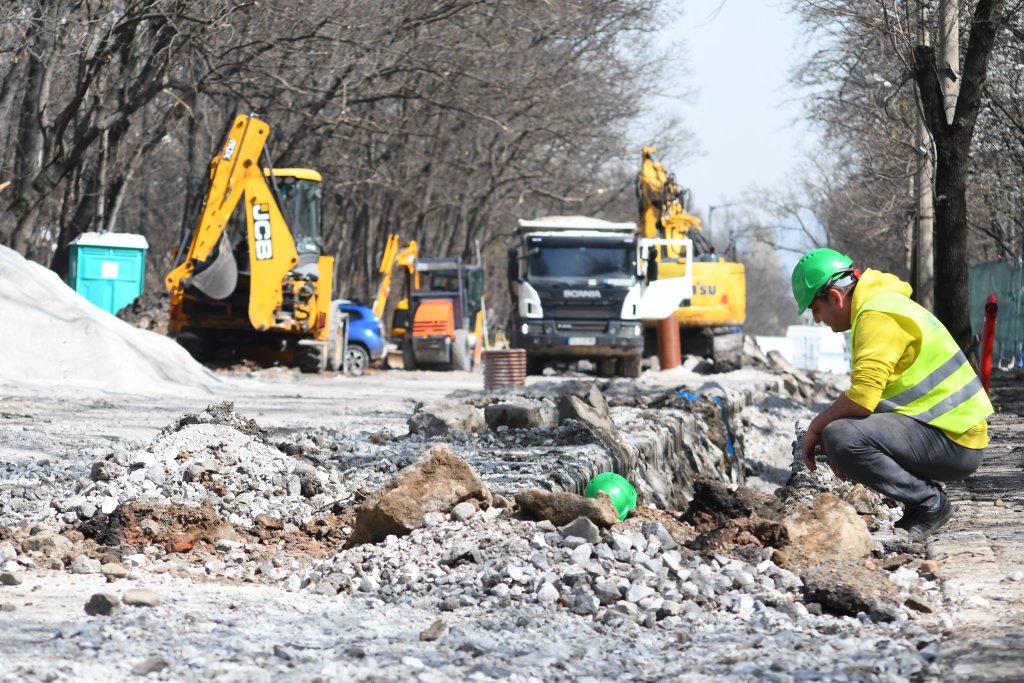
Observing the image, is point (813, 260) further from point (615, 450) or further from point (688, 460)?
point (688, 460)

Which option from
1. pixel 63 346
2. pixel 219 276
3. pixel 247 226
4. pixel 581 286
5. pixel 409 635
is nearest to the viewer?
pixel 409 635

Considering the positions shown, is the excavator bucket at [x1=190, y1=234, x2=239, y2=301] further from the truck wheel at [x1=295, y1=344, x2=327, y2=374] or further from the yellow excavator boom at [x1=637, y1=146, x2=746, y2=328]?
the yellow excavator boom at [x1=637, y1=146, x2=746, y2=328]

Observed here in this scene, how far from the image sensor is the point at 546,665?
4.88 meters

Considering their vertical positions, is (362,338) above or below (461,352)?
above

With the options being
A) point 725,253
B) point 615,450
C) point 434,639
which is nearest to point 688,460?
point 615,450

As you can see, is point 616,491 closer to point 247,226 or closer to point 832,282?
point 832,282

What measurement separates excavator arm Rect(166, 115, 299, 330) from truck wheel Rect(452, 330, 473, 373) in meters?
8.92

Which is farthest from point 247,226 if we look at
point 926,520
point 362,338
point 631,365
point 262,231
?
point 926,520

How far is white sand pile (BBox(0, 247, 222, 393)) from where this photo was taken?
17.5m

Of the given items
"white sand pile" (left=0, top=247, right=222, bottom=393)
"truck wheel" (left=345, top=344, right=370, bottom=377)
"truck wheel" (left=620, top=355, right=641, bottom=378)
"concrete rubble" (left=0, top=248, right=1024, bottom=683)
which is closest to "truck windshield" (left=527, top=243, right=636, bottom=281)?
"truck wheel" (left=620, top=355, right=641, bottom=378)

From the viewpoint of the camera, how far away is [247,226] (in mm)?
23359

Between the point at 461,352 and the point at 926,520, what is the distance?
83.9 ft

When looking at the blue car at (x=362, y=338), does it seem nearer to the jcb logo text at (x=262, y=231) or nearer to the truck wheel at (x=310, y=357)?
the truck wheel at (x=310, y=357)

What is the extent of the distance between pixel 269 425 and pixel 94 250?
497 inches
